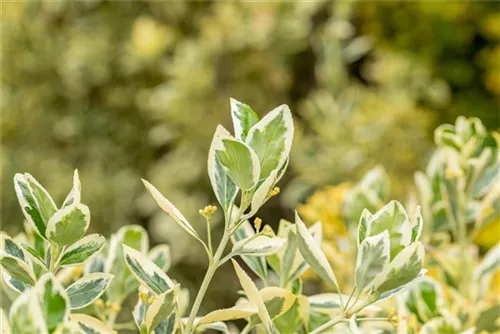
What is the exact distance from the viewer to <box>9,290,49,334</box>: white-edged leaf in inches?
11.9

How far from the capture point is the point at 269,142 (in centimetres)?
42

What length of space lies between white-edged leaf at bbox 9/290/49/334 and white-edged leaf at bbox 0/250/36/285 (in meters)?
0.09

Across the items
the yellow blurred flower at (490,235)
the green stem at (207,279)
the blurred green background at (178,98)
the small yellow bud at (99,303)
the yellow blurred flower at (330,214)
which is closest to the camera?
the green stem at (207,279)

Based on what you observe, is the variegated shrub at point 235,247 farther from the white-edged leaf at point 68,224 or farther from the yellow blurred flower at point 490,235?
the yellow blurred flower at point 490,235

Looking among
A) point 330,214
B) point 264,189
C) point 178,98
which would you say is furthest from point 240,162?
point 178,98

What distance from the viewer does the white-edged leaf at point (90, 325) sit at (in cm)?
42

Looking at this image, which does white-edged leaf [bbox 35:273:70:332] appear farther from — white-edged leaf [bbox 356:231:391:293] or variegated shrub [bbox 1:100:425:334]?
white-edged leaf [bbox 356:231:391:293]

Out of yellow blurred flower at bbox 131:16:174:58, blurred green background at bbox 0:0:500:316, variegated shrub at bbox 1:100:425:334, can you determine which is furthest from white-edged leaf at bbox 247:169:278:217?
yellow blurred flower at bbox 131:16:174:58

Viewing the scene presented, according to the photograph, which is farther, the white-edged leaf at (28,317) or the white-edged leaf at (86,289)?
the white-edged leaf at (86,289)

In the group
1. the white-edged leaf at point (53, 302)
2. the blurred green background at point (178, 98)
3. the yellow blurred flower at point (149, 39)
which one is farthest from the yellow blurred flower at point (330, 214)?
the yellow blurred flower at point (149, 39)

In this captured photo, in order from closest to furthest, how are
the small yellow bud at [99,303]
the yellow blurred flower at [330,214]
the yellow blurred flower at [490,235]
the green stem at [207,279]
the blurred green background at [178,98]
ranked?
the green stem at [207,279] < the small yellow bud at [99,303] < the yellow blurred flower at [330,214] < the blurred green background at [178,98] < the yellow blurred flower at [490,235]

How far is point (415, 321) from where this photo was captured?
59 centimetres

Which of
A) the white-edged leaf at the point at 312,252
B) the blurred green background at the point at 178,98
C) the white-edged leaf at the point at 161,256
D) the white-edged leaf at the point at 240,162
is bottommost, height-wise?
the blurred green background at the point at 178,98

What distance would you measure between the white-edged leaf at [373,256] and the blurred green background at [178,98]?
1241mm
